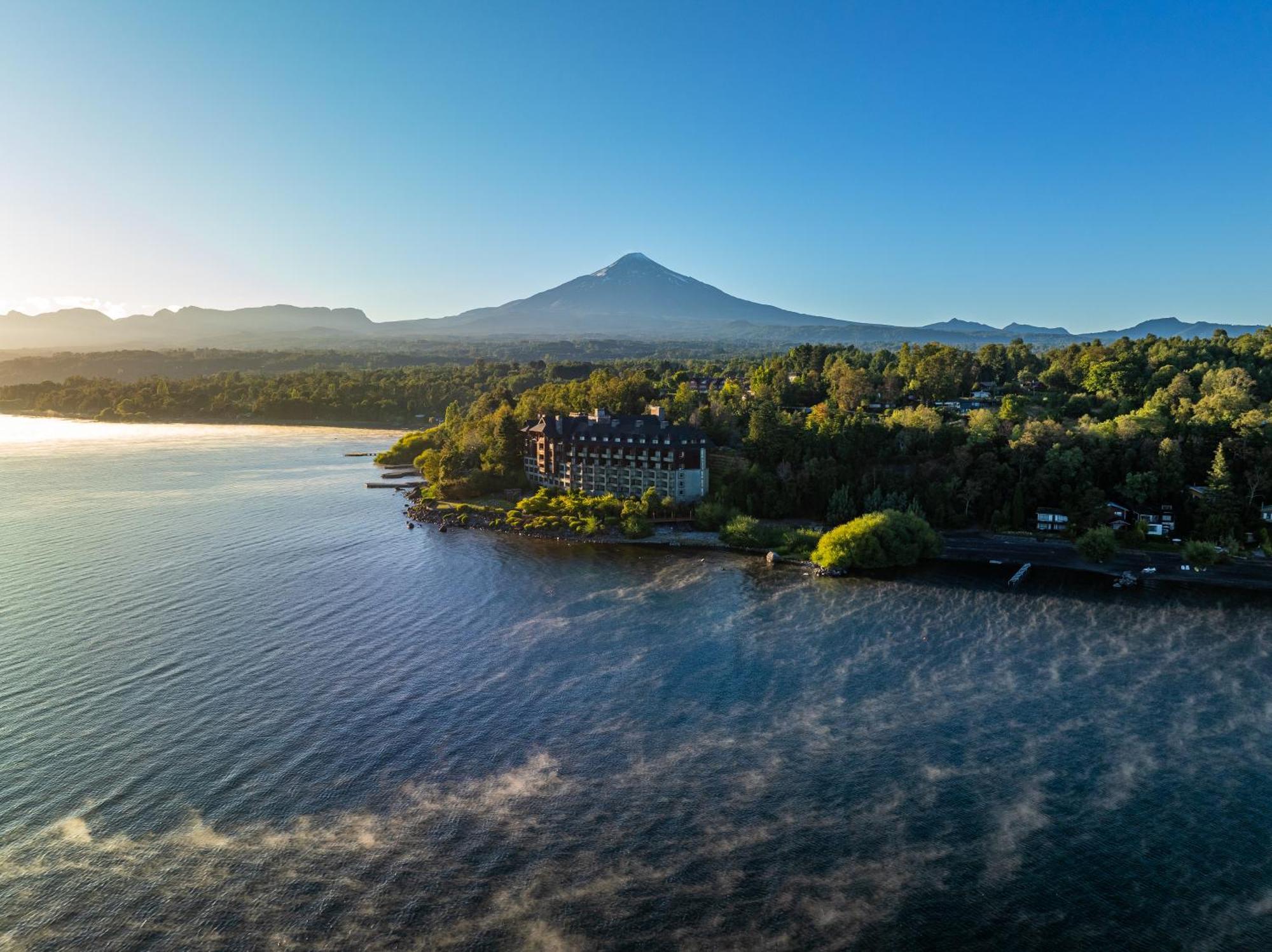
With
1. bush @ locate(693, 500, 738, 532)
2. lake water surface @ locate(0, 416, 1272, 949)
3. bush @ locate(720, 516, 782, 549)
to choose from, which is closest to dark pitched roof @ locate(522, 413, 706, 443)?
bush @ locate(693, 500, 738, 532)

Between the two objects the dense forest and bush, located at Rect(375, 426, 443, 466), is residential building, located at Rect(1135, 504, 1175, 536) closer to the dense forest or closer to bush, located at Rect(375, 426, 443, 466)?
the dense forest

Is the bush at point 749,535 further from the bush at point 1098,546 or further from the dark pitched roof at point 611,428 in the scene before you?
the bush at point 1098,546

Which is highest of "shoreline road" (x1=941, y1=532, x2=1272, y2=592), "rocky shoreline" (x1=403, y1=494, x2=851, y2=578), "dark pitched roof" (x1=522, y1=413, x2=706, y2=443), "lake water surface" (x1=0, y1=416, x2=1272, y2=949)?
"dark pitched roof" (x1=522, y1=413, x2=706, y2=443)

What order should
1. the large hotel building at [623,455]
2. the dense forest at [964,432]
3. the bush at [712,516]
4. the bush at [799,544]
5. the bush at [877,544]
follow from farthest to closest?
1. the large hotel building at [623,455]
2. the bush at [712,516]
3. the dense forest at [964,432]
4. the bush at [799,544]
5. the bush at [877,544]

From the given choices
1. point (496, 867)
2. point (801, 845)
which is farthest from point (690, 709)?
point (496, 867)

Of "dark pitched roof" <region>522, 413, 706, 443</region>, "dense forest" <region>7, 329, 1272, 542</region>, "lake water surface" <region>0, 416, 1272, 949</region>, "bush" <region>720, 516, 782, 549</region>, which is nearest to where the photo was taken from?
"lake water surface" <region>0, 416, 1272, 949</region>

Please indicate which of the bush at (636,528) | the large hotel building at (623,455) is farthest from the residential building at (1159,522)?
the bush at (636,528)
